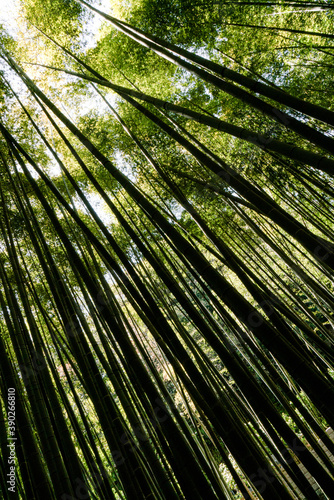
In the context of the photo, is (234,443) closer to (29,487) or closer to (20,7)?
(29,487)

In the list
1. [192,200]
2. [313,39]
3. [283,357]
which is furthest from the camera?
[192,200]

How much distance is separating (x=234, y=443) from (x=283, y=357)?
342 millimetres

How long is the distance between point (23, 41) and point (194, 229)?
454 centimetres

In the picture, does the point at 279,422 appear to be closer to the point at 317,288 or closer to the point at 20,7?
the point at 317,288

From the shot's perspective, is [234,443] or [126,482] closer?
[234,443]

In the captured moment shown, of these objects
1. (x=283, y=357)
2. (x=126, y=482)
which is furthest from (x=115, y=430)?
(x=283, y=357)

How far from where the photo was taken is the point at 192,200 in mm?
6027

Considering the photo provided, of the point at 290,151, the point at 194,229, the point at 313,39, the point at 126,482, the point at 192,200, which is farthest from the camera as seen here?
the point at 194,229

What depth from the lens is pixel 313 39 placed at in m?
4.50

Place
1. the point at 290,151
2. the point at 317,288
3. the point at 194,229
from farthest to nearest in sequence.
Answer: the point at 194,229 → the point at 317,288 → the point at 290,151

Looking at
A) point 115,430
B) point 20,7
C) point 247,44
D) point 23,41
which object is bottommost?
point 115,430

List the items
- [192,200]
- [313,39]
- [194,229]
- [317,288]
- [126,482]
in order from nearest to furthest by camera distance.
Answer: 1. [126,482]
2. [317,288]
3. [313,39]
4. [192,200]
5. [194,229]

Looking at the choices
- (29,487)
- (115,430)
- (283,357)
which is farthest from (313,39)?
(29,487)

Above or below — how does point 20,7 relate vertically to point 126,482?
above
